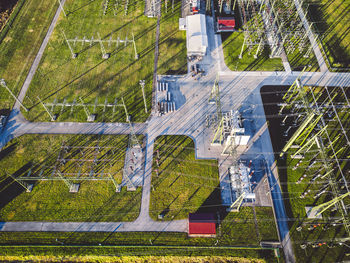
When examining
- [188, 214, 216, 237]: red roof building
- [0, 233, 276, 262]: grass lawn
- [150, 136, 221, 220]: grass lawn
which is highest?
[150, 136, 221, 220]: grass lawn

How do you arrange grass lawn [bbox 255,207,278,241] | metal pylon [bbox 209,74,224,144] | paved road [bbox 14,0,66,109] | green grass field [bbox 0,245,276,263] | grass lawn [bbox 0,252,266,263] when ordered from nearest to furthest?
1. grass lawn [bbox 0,252,266,263]
2. green grass field [bbox 0,245,276,263]
3. grass lawn [bbox 255,207,278,241]
4. metal pylon [bbox 209,74,224,144]
5. paved road [bbox 14,0,66,109]

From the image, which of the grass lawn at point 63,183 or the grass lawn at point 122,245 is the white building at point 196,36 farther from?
the grass lawn at point 122,245

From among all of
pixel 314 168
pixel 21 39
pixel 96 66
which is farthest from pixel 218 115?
pixel 21 39

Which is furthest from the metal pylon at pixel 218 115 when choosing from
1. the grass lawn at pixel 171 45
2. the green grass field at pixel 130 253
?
the green grass field at pixel 130 253

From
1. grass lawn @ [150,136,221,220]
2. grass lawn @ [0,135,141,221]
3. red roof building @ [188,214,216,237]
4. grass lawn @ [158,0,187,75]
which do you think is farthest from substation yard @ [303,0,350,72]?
grass lawn @ [0,135,141,221]

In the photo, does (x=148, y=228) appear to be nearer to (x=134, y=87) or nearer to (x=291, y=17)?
(x=134, y=87)

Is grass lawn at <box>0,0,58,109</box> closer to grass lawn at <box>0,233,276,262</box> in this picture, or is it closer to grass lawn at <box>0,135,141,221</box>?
grass lawn at <box>0,135,141,221</box>

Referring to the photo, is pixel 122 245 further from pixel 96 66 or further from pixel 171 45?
pixel 171 45

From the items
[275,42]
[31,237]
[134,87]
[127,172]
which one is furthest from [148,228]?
[275,42]
